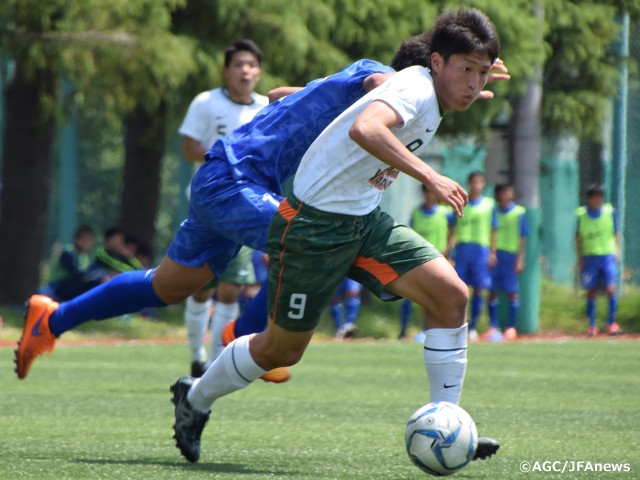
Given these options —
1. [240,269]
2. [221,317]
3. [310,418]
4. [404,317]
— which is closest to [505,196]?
[404,317]

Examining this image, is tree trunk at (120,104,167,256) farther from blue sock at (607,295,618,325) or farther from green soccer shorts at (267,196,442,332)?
green soccer shorts at (267,196,442,332)

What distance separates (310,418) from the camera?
23.0 feet

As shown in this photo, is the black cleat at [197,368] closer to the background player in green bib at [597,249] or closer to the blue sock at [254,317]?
the blue sock at [254,317]

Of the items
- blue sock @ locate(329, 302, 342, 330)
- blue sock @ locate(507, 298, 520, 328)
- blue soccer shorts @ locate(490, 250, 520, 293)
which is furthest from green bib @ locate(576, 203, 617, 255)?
blue sock @ locate(329, 302, 342, 330)

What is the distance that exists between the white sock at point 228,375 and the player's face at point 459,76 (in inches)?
53.0

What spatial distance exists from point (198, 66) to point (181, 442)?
933cm

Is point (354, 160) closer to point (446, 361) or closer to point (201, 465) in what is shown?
point (446, 361)

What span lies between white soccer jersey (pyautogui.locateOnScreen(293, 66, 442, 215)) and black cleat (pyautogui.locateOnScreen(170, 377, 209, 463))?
3.61ft

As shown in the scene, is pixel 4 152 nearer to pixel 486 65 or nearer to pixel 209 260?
pixel 209 260

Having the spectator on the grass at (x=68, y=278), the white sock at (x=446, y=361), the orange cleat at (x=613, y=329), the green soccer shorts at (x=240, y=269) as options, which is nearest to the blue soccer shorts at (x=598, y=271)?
the orange cleat at (x=613, y=329)

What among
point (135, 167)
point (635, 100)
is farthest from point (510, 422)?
point (635, 100)

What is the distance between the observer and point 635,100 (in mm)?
20312

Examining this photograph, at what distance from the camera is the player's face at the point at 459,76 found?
4930mm

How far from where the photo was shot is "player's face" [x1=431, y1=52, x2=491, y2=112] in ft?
16.2
